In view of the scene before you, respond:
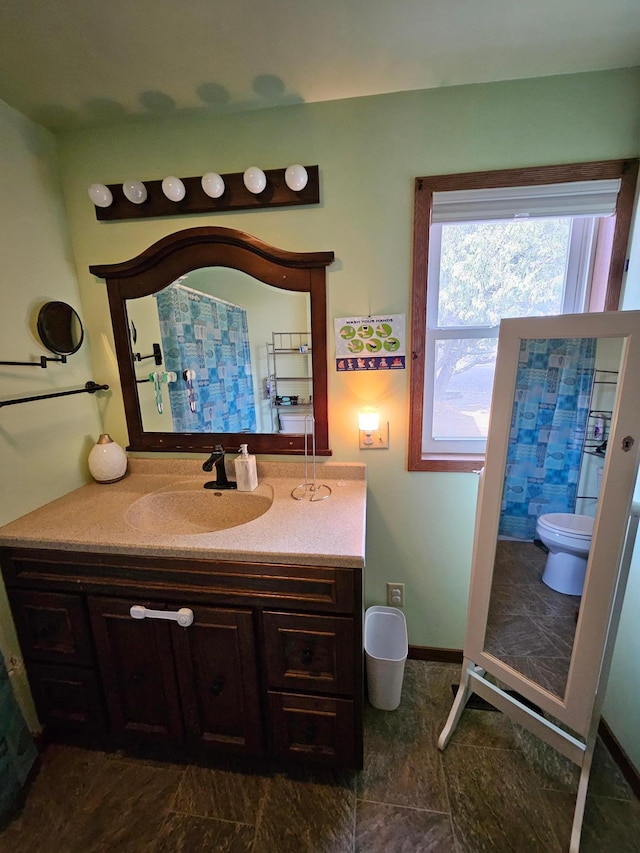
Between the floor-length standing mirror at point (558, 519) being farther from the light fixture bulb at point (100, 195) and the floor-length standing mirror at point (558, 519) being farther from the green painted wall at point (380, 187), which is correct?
the light fixture bulb at point (100, 195)

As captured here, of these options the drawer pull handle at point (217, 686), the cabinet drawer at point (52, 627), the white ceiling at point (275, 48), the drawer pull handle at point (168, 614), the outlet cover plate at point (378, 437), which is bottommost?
the drawer pull handle at point (217, 686)

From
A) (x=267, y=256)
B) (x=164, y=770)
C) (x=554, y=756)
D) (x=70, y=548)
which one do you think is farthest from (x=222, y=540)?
(x=554, y=756)

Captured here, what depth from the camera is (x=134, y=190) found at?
1312mm

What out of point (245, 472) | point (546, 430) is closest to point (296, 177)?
point (245, 472)

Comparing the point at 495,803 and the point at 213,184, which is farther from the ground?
the point at 213,184

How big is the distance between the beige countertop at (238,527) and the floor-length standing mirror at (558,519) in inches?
19.4

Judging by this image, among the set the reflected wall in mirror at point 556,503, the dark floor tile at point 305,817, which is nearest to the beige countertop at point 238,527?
the reflected wall in mirror at point 556,503

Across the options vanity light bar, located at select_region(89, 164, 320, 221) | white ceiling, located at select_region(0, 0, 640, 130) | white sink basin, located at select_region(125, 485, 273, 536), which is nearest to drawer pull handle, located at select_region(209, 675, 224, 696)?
white sink basin, located at select_region(125, 485, 273, 536)

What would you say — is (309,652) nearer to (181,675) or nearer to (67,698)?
(181,675)

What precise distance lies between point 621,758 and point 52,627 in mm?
2076

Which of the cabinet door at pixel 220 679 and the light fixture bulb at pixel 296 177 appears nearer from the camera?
the cabinet door at pixel 220 679

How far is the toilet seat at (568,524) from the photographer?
1.00 m

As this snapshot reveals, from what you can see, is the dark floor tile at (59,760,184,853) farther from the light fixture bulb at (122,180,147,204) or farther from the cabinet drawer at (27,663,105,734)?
the light fixture bulb at (122,180,147,204)

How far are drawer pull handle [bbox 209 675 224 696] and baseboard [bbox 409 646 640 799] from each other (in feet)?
3.15
